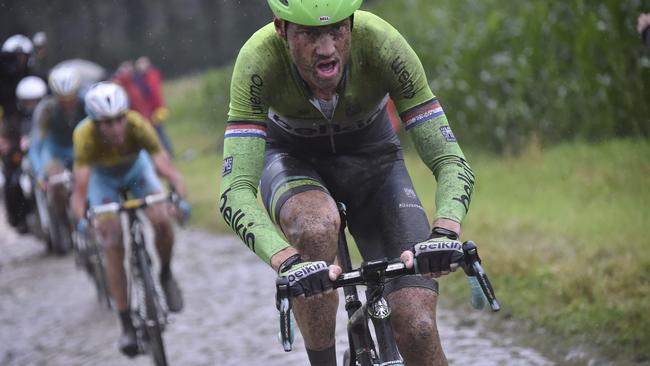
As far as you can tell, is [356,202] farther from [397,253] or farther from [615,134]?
[615,134]

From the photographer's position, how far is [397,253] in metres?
4.21

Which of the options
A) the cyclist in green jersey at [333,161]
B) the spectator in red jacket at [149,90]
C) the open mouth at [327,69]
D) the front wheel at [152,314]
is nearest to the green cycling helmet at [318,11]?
the cyclist in green jersey at [333,161]

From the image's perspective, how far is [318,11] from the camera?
151 inches

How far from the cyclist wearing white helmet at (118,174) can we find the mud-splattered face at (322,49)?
3879mm

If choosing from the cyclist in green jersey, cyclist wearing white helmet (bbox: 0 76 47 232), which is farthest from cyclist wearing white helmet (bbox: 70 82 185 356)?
cyclist wearing white helmet (bbox: 0 76 47 232)

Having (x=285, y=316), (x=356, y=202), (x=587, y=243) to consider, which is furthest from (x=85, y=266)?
(x=285, y=316)

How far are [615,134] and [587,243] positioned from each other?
173 inches

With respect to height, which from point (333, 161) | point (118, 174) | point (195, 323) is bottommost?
point (195, 323)

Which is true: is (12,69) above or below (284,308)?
above

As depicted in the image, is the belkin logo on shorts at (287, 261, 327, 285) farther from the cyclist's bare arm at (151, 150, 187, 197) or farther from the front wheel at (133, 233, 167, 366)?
the cyclist's bare arm at (151, 150, 187, 197)

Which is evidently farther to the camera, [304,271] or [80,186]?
[80,186]

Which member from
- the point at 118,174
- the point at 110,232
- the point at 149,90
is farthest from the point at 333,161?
the point at 149,90

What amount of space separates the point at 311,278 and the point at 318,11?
104 centimetres

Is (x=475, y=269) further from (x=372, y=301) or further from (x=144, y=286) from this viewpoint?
(x=144, y=286)
